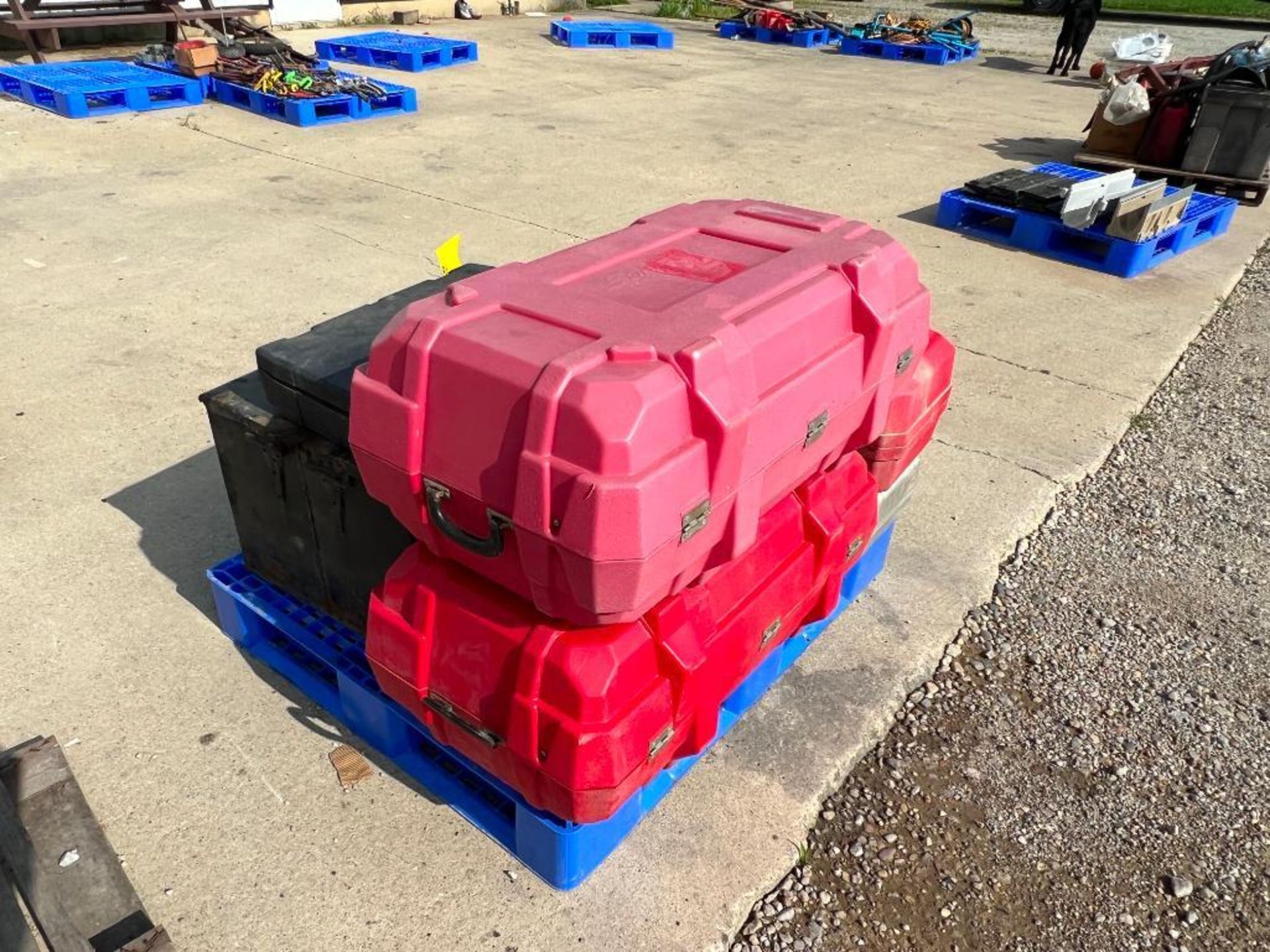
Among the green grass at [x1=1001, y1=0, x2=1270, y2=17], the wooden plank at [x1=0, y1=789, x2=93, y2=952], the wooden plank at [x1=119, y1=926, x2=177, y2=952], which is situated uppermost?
the green grass at [x1=1001, y1=0, x2=1270, y2=17]

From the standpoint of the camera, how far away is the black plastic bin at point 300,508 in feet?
6.66

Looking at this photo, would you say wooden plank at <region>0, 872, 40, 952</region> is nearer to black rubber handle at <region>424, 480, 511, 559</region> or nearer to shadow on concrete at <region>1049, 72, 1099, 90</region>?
black rubber handle at <region>424, 480, 511, 559</region>

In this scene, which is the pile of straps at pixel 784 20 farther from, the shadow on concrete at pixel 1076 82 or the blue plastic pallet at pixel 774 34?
the shadow on concrete at pixel 1076 82

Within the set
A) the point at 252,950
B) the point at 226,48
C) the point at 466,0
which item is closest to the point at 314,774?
the point at 252,950

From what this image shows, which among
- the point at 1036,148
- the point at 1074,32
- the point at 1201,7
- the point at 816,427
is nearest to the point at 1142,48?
the point at 1074,32

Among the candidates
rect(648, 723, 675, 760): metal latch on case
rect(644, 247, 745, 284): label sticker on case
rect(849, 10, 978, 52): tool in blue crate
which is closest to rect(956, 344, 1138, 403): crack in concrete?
rect(644, 247, 745, 284): label sticker on case

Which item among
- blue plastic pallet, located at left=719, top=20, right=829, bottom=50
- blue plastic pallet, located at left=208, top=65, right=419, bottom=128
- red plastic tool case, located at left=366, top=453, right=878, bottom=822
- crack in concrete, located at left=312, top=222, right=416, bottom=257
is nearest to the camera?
red plastic tool case, located at left=366, top=453, right=878, bottom=822

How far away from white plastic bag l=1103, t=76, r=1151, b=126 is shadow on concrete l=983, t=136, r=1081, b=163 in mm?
1128

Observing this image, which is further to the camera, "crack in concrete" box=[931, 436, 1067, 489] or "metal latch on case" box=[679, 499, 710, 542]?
"crack in concrete" box=[931, 436, 1067, 489]

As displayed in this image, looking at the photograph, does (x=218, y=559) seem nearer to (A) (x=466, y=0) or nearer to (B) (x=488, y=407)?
(B) (x=488, y=407)

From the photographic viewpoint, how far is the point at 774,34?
559 inches

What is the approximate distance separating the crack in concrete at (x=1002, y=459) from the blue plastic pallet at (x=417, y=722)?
143cm

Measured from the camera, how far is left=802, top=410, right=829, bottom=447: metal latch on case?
182 cm

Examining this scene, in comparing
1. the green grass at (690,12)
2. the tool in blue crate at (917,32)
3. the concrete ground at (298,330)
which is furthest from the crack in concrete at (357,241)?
the green grass at (690,12)
